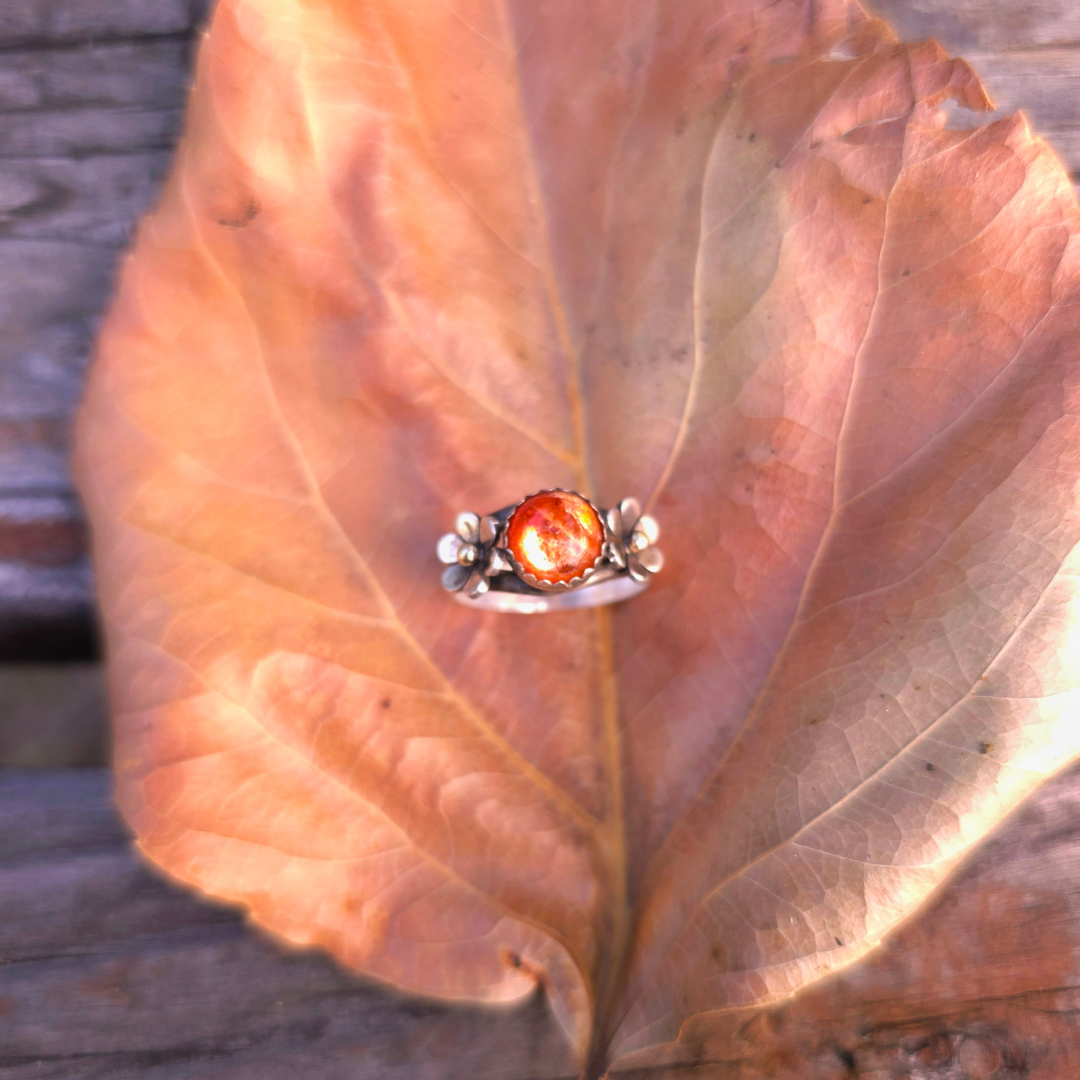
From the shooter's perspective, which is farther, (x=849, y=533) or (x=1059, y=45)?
(x=1059, y=45)

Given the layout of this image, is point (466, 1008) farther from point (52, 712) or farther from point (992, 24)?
point (992, 24)

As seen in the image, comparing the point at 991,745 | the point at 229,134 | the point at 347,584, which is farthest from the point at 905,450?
the point at 229,134

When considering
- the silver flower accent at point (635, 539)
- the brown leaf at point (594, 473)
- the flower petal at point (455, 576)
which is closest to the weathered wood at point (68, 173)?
the brown leaf at point (594, 473)

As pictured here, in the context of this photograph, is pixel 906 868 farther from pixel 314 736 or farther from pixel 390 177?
pixel 390 177

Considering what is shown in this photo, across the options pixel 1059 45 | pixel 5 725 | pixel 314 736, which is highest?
pixel 1059 45

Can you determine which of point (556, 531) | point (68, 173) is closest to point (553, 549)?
point (556, 531)

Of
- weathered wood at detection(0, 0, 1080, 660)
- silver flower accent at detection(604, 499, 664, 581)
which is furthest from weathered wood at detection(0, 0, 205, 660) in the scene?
silver flower accent at detection(604, 499, 664, 581)

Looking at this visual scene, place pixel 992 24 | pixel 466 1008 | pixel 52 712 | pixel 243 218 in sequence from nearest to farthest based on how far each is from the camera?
pixel 243 218, pixel 466 1008, pixel 992 24, pixel 52 712
